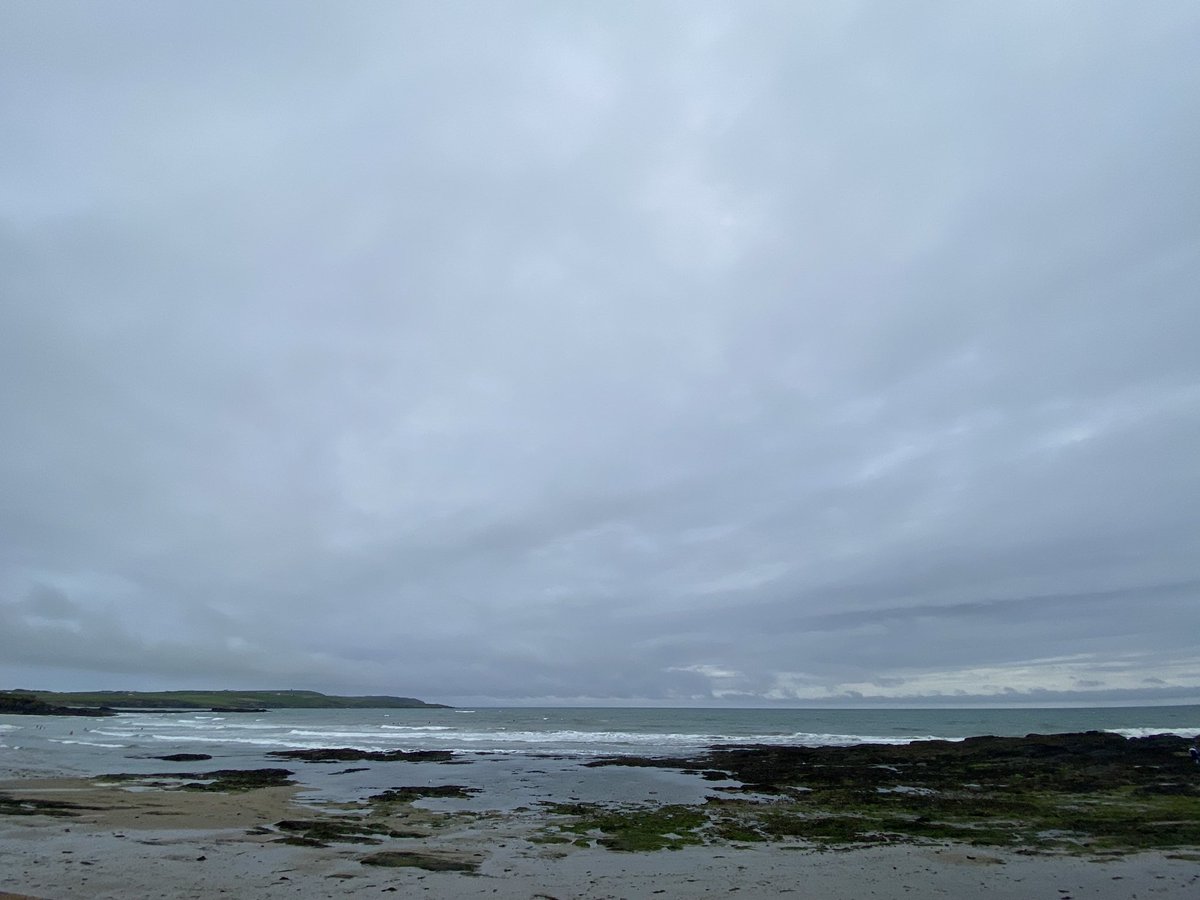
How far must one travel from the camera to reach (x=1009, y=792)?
86.9 feet

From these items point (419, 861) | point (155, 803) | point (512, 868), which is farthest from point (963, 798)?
point (155, 803)

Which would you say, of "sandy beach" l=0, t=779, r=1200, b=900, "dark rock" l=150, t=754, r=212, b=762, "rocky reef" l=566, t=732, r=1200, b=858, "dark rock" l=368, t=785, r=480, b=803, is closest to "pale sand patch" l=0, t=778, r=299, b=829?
"sandy beach" l=0, t=779, r=1200, b=900

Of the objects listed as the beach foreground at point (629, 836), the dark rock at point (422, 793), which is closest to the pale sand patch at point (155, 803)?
the beach foreground at point (629, 836)

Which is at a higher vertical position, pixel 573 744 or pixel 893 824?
pixel 893 824

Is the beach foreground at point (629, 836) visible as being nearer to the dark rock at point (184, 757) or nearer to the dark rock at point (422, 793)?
the dark rock at point (422, 793)

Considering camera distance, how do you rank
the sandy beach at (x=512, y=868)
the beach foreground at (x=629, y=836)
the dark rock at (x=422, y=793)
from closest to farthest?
1. the sandy beach at (x=512, y=868)
2. the beach foreground at (x=629, y=836)
3. the dark rock at (x=422, y=793)

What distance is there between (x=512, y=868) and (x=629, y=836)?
4.53m

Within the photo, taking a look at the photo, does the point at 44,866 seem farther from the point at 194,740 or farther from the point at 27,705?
the point at 27,705

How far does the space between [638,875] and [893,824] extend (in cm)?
946

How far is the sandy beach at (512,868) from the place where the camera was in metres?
13.3

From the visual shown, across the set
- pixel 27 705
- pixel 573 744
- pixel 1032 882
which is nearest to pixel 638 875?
pixel 1032 882

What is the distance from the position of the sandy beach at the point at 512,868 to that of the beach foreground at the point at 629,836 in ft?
0.26

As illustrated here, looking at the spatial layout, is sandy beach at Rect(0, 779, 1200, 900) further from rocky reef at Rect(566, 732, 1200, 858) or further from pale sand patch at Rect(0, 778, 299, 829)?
rocky reef at Rect(566, 732, 1200, 858)

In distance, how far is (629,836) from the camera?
18688 mm
